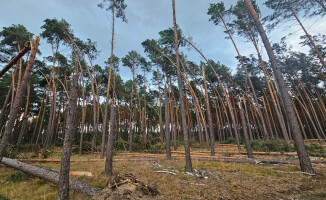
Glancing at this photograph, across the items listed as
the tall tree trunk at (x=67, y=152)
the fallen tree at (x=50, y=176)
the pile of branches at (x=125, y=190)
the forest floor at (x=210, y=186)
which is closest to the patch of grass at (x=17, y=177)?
the forest floor at (x=210, y=186)

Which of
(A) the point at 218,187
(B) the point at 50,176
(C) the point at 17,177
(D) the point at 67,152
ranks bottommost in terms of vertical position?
(A) the point at 218,187

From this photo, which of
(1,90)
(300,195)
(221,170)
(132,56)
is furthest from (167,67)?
(1,90)

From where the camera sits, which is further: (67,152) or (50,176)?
(50,176)

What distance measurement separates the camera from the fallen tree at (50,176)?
12.9 feet

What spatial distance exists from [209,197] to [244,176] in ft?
8.67

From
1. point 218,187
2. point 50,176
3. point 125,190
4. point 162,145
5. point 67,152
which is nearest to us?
point 125,190

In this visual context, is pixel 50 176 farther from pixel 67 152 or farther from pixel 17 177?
pixel 67 152

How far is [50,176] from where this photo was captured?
4.75m

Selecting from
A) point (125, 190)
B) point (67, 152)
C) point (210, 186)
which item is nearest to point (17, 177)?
point (67, 152)

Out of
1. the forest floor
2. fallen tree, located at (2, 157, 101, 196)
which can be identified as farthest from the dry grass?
fallen tree, located at (2, 157, 101, 196)

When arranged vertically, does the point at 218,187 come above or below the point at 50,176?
below

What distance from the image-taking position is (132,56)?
16.2 metres

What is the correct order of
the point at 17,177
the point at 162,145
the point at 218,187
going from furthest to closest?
the point at 162,145
the point at 17,177
the point at 218,187

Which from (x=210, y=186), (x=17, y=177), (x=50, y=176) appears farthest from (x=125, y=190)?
(x=17, y=177)
